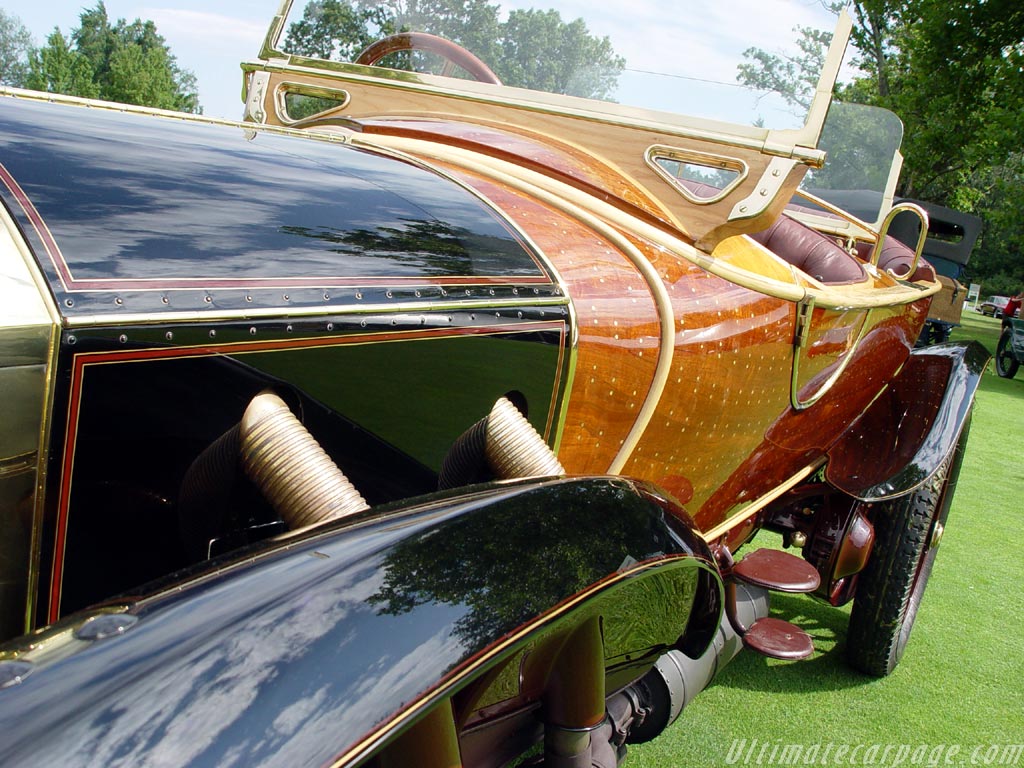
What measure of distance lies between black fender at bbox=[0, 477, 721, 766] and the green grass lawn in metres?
1.53

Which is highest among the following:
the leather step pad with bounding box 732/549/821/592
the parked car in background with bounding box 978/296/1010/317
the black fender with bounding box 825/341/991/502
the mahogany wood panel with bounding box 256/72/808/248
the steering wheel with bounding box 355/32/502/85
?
the steering wheel with bounding box 355/32/502/85

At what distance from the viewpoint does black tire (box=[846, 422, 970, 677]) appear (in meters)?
2.85

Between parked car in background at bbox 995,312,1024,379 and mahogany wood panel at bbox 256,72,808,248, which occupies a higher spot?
mahogany wood panel at bbox 256,72,808,248

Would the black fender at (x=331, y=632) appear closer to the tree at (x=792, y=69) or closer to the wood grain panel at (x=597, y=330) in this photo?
the wood grain panel at (x=597, y=330)

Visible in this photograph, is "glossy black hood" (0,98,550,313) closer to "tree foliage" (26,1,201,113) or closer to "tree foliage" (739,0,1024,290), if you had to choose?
"tree foliage" (739,0,1024,290)

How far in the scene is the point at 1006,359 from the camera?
13.5 meters

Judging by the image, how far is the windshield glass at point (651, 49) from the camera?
2.31 metres

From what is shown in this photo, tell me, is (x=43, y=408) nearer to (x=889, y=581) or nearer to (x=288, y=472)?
(x=288, y=472)

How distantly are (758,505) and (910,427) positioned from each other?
733 mm

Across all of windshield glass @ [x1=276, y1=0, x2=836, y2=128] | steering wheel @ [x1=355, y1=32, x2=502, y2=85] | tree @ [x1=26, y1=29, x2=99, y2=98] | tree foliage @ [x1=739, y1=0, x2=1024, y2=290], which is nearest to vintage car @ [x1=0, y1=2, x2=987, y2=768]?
windshield glass @ [x1=276, y1=0, x2=836, y2=128]

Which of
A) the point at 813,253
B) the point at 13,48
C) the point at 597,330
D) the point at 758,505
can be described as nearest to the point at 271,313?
the point at 597,330

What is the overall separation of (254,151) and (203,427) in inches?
22.3

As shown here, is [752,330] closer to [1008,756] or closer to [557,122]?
[557,122]

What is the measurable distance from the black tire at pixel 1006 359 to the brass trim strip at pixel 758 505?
1213cm
